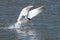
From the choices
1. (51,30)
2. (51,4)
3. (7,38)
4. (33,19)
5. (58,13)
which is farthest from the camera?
(51,4)

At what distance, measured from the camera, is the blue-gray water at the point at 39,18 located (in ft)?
53.4

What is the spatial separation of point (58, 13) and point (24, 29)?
3.32m

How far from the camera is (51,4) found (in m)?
23.0

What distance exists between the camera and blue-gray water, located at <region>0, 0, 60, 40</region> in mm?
16281

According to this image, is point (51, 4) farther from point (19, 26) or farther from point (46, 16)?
point (19, 26)

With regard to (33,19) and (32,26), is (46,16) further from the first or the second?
(32,26)

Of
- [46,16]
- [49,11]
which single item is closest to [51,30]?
[46,16]

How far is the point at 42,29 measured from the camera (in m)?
17.2

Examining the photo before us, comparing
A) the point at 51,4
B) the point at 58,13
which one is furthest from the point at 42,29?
the point at 51,4

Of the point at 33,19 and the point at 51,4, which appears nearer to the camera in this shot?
the point at 33,19

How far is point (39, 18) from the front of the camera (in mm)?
19422

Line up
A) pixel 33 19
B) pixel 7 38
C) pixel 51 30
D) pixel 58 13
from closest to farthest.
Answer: pixel 7 38 < pixel 51 30 < pixel 33 19 < pixel 58 13

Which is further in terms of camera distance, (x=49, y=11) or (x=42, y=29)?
(x=49, y=11)

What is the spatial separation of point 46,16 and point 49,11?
1.32 metres
